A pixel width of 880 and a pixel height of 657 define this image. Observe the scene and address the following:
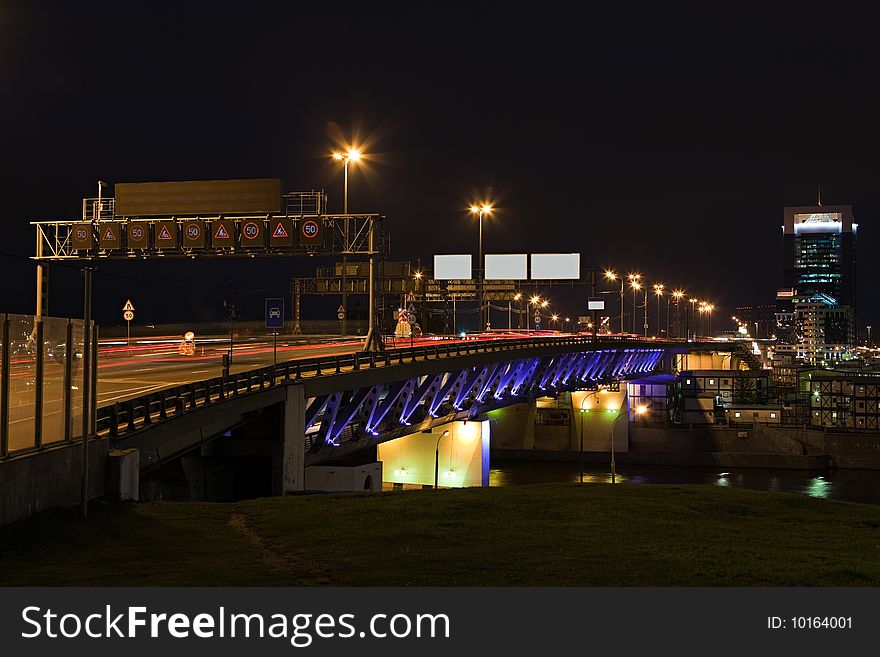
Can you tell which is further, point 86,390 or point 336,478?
point 336,478

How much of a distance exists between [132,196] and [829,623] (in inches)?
1624

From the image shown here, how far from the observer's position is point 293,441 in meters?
34.2

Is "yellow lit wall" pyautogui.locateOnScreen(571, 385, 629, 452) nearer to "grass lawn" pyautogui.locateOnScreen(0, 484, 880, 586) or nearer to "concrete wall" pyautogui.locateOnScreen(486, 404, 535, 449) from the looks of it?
"concrete wall" pyautogui.locateOnScreen(486, 404, 535, 449)

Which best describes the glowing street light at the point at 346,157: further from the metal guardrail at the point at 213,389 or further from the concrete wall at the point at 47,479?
the concrete wall at the point at 47,479

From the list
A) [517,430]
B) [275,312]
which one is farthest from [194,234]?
[517,430]

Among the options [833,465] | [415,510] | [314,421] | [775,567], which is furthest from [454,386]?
[833,465]

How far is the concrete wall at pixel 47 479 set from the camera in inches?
731

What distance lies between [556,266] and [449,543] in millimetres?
70740

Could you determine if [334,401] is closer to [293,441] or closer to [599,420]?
[293,441]

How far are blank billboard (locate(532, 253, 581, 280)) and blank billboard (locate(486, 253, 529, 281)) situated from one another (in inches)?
34.9

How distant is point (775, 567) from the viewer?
17344 mm

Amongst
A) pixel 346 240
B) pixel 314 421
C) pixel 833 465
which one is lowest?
pixel 833 465

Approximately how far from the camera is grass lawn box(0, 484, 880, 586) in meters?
15.9

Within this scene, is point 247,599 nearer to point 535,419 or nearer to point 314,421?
point 314,421
